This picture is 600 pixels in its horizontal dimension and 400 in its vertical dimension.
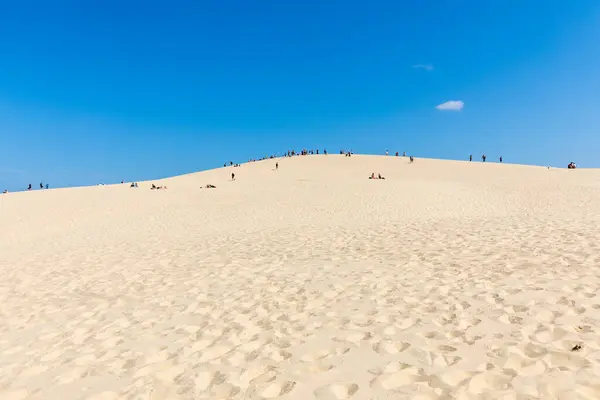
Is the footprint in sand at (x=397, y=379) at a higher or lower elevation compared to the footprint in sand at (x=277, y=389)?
higher

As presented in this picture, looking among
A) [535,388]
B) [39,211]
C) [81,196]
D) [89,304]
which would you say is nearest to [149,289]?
[89,304]

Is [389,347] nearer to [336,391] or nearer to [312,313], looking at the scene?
[336,391]

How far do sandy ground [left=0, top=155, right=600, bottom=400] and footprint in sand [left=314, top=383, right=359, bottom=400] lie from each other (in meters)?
0.03

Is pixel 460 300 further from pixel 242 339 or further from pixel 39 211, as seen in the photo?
pixel 39 211

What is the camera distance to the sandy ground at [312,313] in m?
4.82

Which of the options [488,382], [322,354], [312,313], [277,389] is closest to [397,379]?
[488,382]

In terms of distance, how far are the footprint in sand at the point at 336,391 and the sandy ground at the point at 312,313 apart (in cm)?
3

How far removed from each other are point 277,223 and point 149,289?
42.1 feet

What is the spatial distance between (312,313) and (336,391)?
9.05 feet

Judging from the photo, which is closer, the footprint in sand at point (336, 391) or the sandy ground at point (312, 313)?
the footprint in sand at point (336, 391)

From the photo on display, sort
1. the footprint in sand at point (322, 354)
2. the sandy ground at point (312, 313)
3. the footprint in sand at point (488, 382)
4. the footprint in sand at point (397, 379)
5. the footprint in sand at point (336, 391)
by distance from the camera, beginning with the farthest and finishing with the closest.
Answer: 1. the footprint in sand at point (322, 354)
2. the sandy ground at point (312, 313)
3. the footprint in sand at point (397, 379)
4. the footprint in sand at point (336, 391)
5. the footprint in sand at point (488, 382)

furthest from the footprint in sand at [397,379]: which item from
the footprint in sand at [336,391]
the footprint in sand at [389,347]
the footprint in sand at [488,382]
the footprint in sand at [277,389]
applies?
the footprint in sand at [277,389]

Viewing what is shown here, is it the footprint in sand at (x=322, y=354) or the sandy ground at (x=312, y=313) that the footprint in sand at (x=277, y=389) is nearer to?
the sandy ground at (x=312, y=313)

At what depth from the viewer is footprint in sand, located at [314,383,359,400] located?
444 centimetres
